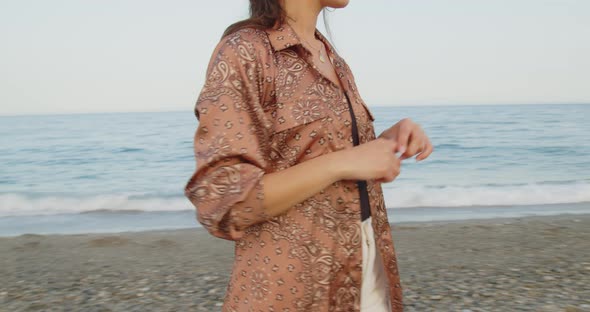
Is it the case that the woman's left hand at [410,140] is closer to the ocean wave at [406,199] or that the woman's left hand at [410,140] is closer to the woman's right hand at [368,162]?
the woman's right hand at [368,162]

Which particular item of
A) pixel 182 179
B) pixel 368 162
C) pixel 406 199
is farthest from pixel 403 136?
pixel 182 179

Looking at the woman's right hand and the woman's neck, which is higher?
the woman's neck

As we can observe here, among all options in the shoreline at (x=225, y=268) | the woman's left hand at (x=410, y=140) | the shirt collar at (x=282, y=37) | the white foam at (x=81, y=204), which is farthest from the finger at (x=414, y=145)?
the white foam at (x=81, y=204)

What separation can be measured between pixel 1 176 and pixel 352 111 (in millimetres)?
20490

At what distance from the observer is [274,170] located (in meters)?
1.24

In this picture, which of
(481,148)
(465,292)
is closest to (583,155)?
(481,148)

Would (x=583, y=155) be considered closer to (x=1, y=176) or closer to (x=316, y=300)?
(x=1, y=176)

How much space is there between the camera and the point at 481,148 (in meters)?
22.9

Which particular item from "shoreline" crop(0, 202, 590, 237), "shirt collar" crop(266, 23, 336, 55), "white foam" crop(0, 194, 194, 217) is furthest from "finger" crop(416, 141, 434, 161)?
"white foam" crop(0, 194, 194, 217)

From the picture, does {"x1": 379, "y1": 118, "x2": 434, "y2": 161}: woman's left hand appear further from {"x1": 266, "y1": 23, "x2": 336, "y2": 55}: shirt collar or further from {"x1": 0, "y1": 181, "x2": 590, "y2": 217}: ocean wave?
{"x1": 0, "y1": 181, "x2": 590, "y2": 217}: ocean wave

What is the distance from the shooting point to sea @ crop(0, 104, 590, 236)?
11812 millimetres

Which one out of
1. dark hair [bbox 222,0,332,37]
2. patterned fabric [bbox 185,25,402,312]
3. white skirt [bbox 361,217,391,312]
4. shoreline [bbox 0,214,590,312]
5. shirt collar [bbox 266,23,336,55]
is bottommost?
shoreline [bbox 0,214,590,312]

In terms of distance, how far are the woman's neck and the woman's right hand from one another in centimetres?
39

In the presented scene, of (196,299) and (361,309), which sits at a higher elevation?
(361,309)
